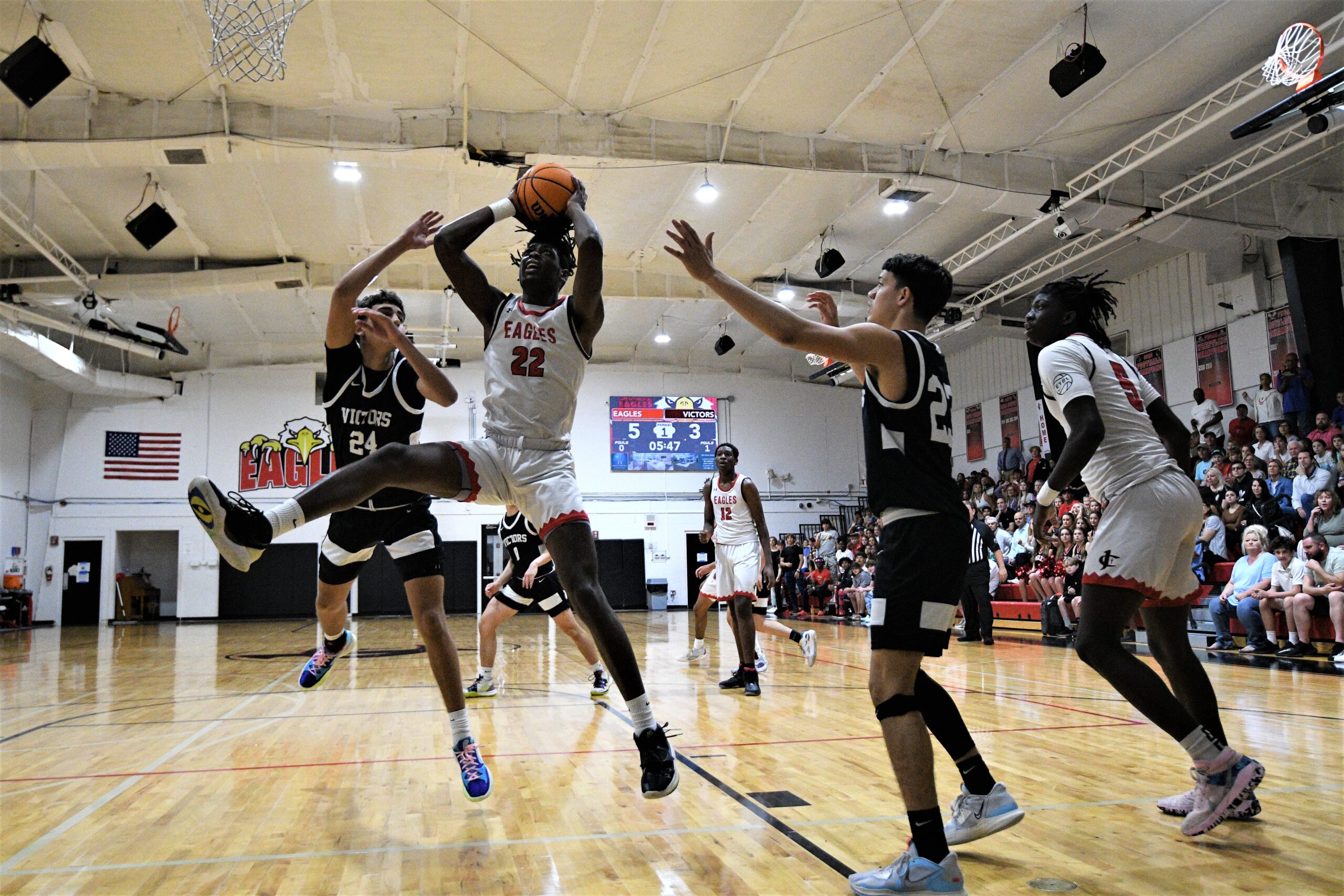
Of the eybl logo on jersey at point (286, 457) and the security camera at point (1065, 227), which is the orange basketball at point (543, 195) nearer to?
the security camera at point (1065, 227)

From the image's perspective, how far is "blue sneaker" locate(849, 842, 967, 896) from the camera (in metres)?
2.51

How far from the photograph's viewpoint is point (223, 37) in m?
7.05

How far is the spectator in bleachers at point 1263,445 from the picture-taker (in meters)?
14.0

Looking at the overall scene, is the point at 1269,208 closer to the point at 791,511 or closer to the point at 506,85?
the point at 506,85

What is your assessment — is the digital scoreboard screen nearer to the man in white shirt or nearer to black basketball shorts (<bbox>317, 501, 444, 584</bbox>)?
the man in white shirt

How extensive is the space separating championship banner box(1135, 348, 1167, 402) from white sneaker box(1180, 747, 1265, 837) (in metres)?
18.0

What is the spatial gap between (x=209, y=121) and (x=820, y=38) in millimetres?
8095

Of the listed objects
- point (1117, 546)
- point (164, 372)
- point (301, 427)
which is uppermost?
point (164, 372)

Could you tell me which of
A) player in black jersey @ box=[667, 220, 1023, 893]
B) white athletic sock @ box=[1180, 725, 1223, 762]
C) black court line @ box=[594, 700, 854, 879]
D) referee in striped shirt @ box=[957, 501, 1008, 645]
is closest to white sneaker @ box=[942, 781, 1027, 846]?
player in black jersey @ box=[667, 220, 1023, 893]

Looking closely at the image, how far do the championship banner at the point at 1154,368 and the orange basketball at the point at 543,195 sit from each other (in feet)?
61.3

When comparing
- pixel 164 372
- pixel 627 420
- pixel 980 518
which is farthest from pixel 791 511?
pixel 164 372

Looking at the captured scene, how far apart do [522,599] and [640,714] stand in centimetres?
471

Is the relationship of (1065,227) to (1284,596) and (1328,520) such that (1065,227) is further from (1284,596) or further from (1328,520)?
(1284,596)

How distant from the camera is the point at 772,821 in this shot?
3.36 metres
